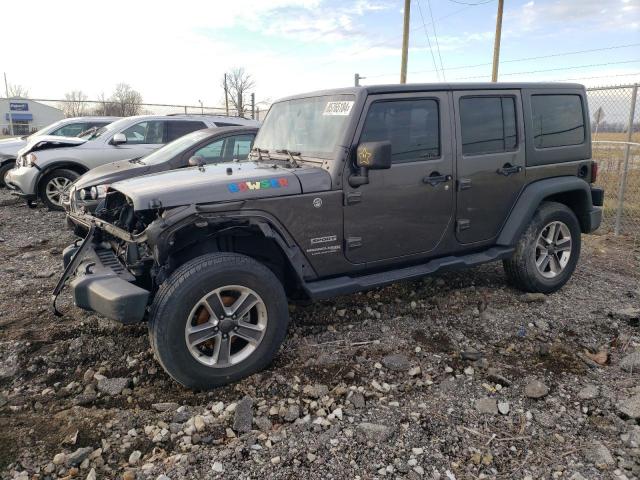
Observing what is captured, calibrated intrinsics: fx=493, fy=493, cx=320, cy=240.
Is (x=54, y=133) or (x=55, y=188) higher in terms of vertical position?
(x=54, y=133)

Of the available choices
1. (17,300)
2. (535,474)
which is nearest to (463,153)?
(535,474)

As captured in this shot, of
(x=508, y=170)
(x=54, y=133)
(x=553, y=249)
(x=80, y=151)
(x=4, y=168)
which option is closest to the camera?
(x=508, y=170)

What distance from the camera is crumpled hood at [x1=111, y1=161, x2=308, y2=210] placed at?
123 inches

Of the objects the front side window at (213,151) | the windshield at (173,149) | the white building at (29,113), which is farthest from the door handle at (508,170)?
the white building at (29,113)

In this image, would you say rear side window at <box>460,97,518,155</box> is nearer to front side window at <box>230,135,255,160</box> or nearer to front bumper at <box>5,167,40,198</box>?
front side window at <box>230,135,255,160</box>

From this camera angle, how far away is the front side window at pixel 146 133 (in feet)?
30.3

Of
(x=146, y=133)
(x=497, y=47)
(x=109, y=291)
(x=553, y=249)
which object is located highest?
(x=497, y=47)

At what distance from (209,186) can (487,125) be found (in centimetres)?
253

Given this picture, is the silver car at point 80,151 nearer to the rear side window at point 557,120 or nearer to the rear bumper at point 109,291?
the rear bumper at point 109,291

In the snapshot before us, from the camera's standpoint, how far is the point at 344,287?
12.1 ft

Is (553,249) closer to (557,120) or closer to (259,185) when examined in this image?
(557,120)

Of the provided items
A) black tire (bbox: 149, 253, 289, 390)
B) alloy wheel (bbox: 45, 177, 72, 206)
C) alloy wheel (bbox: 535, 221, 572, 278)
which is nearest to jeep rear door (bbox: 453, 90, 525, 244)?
alloy wheel (bbox: 535, 221, 572, 278)

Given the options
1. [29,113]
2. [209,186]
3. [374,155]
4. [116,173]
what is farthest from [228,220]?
[29,113]

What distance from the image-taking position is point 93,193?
4.26 metres
